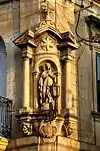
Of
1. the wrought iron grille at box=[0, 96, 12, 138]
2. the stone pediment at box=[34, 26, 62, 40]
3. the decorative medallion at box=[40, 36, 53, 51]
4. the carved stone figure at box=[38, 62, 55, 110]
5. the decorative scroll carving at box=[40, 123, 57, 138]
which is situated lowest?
the decorative scroll carving at box=[40, 123, 57, 138]

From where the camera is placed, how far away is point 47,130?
43.8ft

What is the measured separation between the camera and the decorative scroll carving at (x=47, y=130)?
1333 cm

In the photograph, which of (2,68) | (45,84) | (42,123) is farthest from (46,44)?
(42,123)

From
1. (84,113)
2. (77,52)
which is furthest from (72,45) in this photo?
(84,113)

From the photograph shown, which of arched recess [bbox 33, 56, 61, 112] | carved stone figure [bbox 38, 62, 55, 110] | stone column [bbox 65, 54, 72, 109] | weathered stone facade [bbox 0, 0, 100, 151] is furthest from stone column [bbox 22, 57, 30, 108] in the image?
stone column [bbox 65, 54, 72, 109]

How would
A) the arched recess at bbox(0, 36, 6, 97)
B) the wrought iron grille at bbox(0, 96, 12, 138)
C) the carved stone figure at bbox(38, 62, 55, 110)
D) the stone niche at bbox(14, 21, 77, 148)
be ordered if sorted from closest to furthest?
the stone niche at bbox(14, 21, 77, 148), the carved stone figure at bbox(38, 62, 55, 110), the wrought iron grille at bbox(0, 96, 12, 138), the arched recess at bbox(0, 36, 6, 97)

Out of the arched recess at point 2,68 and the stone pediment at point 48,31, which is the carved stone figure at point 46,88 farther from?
the arched recess at point 2,68

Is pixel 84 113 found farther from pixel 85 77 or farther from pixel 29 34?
pixel 29 34

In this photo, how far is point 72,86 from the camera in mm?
14430

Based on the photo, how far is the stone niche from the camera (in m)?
13.4

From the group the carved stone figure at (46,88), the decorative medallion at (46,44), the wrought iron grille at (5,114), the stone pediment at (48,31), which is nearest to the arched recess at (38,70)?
the carved stone figure at (46,88)

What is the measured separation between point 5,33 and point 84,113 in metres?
3.04

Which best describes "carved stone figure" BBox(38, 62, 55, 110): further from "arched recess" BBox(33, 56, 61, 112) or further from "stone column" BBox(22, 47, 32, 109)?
"stone column" BBox(22, 47, 32, 109)

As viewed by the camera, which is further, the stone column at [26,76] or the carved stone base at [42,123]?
the stone column at [26,76]
